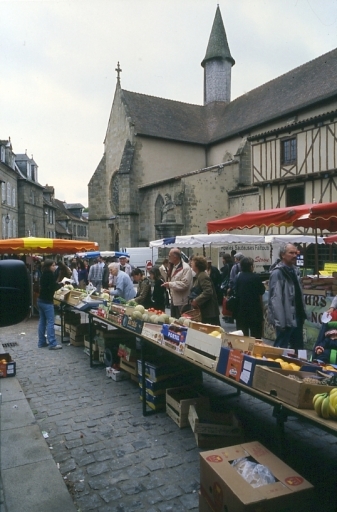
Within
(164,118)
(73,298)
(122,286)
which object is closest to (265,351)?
(122,286)

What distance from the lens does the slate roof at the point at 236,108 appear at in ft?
70.3

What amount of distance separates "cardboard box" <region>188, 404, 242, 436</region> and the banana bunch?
159cm

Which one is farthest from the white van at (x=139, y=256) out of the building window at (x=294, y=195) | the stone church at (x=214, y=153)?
the building window at (x=294, y=195)

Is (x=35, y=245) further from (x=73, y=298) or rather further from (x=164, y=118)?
(x=164, y=118)

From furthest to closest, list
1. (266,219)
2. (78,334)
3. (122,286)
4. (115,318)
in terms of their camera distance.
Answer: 1. (78,334)
2. (122,286)
3. (266,219)
4. (115,318)

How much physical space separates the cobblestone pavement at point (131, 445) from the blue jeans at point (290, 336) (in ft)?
2.79

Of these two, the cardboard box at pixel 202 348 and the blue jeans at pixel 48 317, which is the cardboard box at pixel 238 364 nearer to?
the cardboard box at pixel 202 348

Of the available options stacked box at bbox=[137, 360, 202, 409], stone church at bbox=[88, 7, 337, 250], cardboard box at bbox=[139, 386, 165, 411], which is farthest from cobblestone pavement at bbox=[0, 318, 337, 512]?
stone church at bbox=[88, 7, 337, 250]

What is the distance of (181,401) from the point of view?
4.13m

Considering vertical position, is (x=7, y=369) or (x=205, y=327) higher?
(x=205, y=327)

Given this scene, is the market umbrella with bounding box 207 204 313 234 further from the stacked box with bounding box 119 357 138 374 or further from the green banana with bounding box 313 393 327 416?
the green banana with bounding box 313 393 327 416

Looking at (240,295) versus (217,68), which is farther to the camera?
(217,68)

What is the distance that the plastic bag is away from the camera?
2.34 meters

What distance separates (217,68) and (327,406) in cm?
3778
